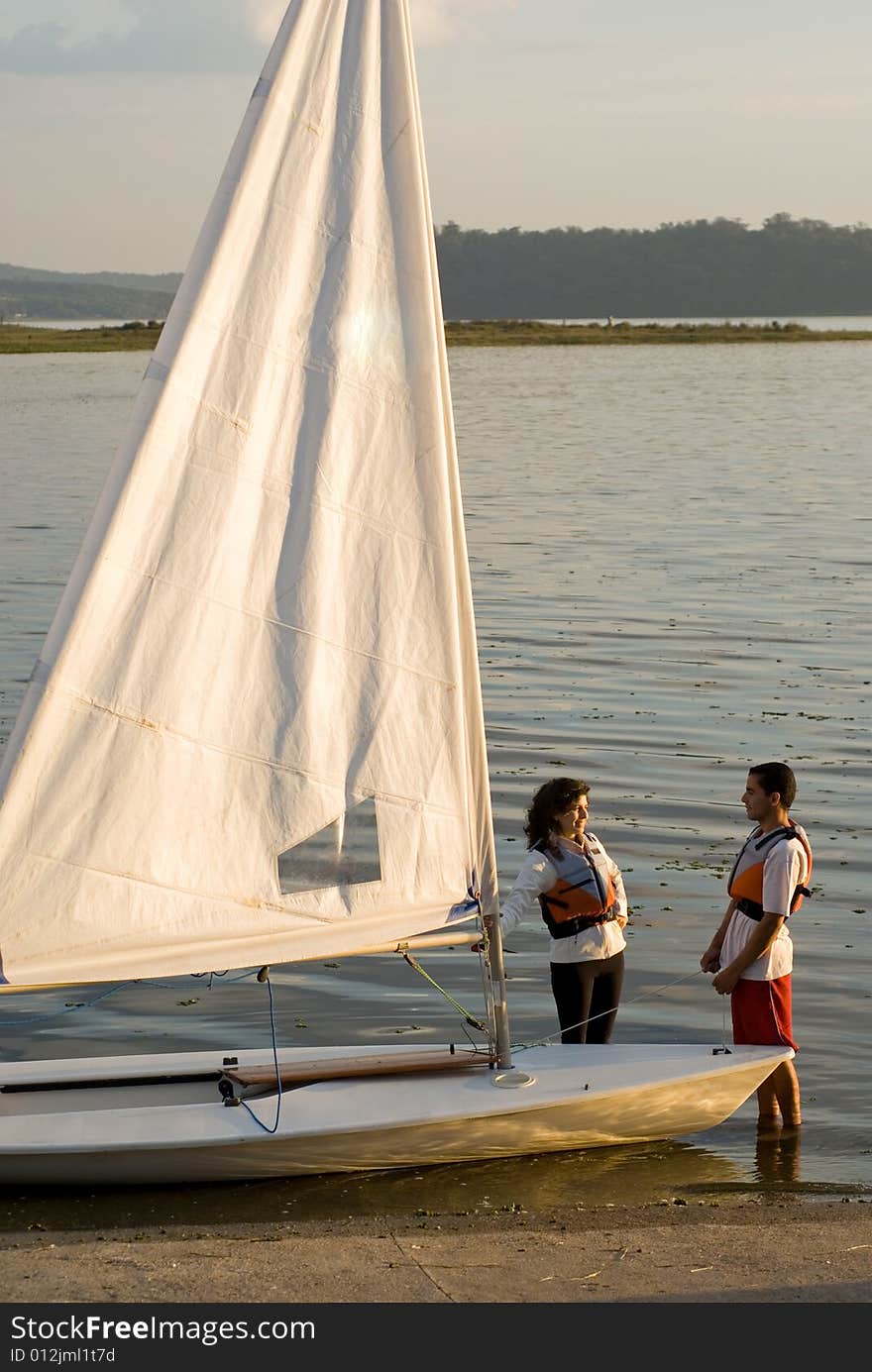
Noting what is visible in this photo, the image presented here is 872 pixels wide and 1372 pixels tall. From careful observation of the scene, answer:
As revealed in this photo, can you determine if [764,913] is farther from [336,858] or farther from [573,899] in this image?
[336,858]

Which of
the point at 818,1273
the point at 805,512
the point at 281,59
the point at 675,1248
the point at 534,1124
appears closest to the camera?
the point at 818,1273

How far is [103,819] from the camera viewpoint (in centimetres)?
773

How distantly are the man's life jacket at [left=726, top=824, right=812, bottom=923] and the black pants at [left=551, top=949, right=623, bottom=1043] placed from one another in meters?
0.74

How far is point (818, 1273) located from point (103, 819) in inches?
135

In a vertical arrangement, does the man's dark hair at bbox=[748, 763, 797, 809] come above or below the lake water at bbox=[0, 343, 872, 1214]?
above

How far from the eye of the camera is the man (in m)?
8.33

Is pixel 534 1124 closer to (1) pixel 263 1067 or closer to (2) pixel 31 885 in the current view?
A: (1) pixel 263 1067

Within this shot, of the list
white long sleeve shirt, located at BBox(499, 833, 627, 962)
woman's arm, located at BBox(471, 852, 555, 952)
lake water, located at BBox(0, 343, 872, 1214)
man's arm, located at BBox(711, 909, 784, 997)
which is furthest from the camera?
lake water, located at BBox(0, 343, 872, 1214)

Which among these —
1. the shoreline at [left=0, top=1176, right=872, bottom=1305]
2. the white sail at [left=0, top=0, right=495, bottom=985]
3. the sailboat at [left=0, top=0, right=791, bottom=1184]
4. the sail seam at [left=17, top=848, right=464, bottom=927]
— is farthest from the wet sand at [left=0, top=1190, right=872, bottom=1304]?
the sail seam at [left=17, top=848, right=464, bottom=927]

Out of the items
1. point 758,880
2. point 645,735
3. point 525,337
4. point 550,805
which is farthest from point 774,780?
point 525,337

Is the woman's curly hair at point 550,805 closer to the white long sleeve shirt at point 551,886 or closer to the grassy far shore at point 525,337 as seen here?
Answer: the white long sleeve shirt at point 551,886

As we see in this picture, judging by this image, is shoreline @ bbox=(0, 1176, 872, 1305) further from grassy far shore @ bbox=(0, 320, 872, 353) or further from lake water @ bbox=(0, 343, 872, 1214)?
grassy far shore @ bbox=(0, 320, 872, 353)
